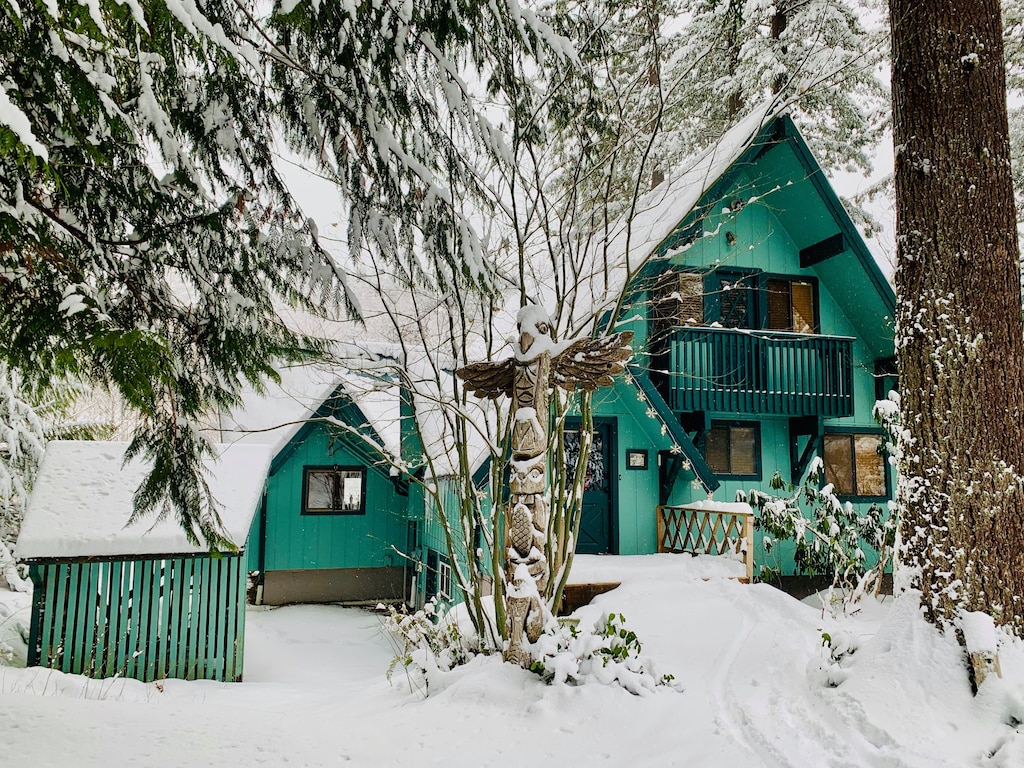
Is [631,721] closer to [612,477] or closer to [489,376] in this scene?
[489,376]

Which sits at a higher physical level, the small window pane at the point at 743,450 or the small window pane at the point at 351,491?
the small window pane at the point at 743,450

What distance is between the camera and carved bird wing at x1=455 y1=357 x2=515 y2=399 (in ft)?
16.0

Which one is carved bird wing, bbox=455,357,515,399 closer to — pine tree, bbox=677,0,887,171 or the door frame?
the door frame

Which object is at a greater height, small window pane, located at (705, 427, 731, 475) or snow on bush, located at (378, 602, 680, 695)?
small window pane, located at (705, 427, 731, 475)

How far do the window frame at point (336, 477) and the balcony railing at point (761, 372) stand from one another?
5919 millimetres

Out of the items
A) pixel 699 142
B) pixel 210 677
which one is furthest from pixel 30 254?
pixel 699 142

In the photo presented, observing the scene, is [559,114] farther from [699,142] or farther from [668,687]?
[699,142]

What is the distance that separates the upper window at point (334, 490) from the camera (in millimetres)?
12148

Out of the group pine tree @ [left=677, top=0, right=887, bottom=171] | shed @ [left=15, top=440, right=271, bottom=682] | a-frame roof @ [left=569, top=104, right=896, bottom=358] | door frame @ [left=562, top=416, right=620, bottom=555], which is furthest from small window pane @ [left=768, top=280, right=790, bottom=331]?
shed @ [left=15, top=440, right=271, bottom=682]

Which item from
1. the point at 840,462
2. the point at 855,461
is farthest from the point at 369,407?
the point at 855,461

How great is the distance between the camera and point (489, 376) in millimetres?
4906

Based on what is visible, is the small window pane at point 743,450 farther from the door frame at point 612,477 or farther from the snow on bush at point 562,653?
the snow on bush at point 562,653

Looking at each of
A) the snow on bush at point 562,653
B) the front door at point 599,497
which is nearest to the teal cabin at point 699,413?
the front door at point 599,497

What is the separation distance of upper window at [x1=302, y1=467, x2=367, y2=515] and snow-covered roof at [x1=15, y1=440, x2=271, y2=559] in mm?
2722
